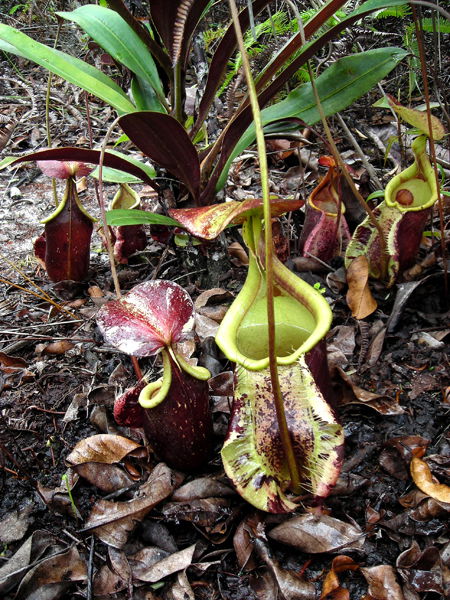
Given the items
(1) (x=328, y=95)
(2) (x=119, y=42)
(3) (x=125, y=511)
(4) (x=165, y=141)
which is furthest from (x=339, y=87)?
(3) (x=125, y=511)

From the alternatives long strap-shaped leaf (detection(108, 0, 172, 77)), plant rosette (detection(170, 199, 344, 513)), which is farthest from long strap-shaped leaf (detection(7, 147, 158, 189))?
plant rosette (detection(170, 199, 344, 513))

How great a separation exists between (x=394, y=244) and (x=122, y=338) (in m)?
1.15

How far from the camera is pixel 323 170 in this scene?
2.64 meters

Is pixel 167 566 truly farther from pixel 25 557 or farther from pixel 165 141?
pixel 165 141

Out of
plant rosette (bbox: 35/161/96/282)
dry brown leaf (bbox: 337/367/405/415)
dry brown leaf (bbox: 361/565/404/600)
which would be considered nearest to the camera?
dry brown leaf (bbox: 361/565/404/600)

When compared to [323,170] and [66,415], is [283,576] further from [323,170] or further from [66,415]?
[323,170]

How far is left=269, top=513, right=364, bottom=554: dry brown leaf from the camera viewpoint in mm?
1040

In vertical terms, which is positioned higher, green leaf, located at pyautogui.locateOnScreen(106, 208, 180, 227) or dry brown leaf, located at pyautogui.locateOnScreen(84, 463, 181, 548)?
green leaf, located at pyautogui.locateOnScreen(106, 208, 180, 227)

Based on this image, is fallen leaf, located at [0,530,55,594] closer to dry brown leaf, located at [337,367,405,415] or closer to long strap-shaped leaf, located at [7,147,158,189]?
dry brown leaf, located at [337,367,405,415]

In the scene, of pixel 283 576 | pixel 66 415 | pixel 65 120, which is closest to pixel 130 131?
pixel 66 415

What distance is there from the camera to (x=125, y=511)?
1.15 m

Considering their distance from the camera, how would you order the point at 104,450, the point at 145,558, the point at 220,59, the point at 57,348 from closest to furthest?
1. the point at 145,558
2. the point at 104,450
3. the point at 220,59
4. the point at 57,348

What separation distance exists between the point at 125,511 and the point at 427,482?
2.44 feet

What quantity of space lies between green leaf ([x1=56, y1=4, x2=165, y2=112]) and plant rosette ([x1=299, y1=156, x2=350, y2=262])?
72 cm
